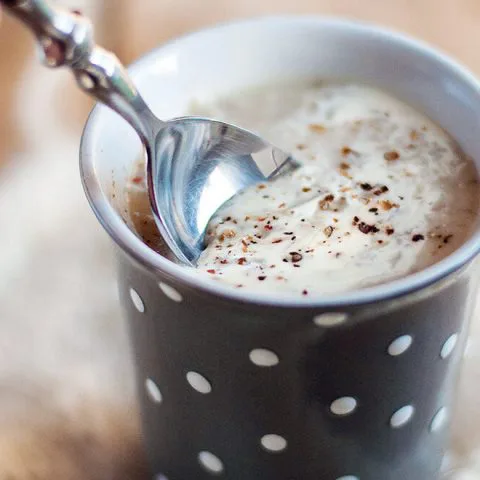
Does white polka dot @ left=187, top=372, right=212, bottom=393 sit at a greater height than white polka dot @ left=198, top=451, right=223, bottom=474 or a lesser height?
greater

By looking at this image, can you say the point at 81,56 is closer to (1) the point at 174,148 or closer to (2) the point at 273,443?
(1) the point at 174,148

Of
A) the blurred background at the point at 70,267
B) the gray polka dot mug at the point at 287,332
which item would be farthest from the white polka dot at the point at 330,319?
the blurred background at the point at 70,267

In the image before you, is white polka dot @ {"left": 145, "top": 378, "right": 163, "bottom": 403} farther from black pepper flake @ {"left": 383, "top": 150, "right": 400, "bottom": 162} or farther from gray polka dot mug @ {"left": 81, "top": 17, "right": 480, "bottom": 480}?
black pepper flake @ {"left": 383, "top": 150, "right": 400, "bottom": 162}

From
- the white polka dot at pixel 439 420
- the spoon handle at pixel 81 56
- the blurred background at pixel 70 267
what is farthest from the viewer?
the blurred background at pixel 70 267

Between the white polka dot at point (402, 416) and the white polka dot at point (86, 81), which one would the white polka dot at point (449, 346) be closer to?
the white polka dot at point (402, 416)

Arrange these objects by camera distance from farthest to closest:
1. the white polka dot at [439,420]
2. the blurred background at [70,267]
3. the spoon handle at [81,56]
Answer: the blurred background at [70,267] → the white polka dot at [439,420] → the spoon handle at [81,56]

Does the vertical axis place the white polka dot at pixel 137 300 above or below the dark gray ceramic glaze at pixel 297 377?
above

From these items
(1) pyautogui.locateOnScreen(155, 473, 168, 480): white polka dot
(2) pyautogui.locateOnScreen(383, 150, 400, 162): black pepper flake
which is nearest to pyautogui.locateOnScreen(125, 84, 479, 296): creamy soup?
(2) pyautogui.locateOnScreen(383, 150, 400, 162): black pepper flake

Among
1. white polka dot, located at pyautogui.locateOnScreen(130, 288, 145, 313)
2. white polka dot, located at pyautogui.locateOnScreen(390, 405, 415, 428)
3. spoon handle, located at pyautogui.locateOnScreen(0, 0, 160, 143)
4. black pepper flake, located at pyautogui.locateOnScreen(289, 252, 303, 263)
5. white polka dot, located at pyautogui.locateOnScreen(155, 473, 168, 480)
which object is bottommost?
white polka dot, located at pyautogui.locateOnScreen(390, 405, 415, 428)
